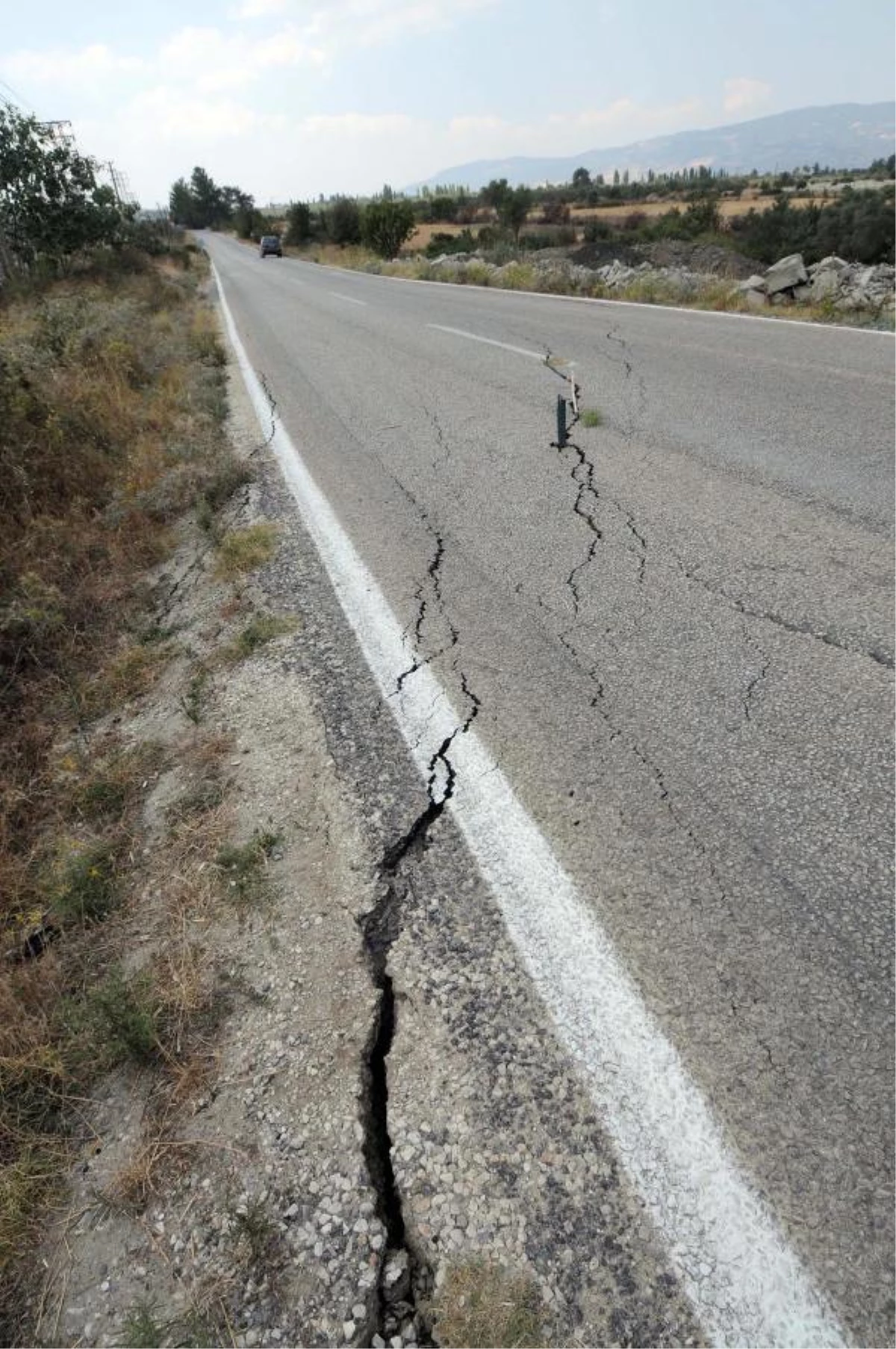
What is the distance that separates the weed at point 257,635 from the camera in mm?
3326

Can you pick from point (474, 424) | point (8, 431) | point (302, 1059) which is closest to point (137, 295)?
point (8, 431)

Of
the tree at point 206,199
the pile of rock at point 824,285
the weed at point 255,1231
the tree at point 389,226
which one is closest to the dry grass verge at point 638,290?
the pile of rock at point 824,285

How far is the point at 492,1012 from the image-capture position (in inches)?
67.2

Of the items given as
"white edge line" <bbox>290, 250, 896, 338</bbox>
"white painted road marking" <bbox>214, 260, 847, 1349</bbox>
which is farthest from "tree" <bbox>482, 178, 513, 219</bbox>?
"white painted road marking" <bbox>214, 260, 847, 1349</bbox>

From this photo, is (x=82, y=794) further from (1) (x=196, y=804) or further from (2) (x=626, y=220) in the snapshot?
(2) (x=626, y=220)

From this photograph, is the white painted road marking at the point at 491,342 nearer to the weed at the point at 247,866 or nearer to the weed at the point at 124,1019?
the weed at the point at 247,866

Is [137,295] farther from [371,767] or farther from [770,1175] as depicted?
[770,1175]

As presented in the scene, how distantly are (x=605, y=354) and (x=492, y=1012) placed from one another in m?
8.06

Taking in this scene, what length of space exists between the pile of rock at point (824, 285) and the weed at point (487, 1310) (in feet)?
37.2

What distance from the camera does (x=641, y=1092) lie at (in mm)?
1520

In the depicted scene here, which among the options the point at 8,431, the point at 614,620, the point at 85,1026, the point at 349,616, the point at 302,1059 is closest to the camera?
the point at 302,1059

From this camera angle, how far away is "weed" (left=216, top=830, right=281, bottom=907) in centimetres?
212

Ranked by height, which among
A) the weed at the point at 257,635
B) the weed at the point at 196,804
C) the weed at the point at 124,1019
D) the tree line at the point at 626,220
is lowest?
the weed at the point at 124,1019

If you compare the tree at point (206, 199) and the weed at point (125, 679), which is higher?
the tree at point (206, 199)
